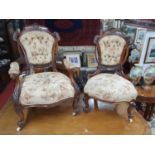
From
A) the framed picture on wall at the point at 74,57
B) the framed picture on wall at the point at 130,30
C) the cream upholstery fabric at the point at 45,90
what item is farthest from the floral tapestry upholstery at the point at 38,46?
the framed picture on wall at the point at 130,30

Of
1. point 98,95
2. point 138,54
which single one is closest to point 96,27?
point 138,54

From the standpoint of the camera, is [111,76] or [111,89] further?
[111,76]

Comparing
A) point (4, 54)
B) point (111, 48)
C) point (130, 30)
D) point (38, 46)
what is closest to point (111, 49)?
point (111, 48)

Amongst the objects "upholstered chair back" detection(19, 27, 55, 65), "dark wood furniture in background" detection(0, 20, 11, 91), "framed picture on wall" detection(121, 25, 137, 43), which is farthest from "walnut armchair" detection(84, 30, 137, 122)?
"dark wood furniture in background" detection(0, 20, 11, 91)

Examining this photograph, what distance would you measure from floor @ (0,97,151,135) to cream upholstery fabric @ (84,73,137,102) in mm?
332

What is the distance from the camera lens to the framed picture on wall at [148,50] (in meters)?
2.16

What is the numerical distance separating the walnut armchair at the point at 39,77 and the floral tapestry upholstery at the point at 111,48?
46 cm

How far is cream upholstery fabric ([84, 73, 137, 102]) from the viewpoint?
173 centimetres

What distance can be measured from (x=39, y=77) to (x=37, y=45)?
14.8 inches

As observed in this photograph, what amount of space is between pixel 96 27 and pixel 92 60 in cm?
46

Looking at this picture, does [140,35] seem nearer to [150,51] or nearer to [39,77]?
[150,51]

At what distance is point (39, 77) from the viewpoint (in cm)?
189

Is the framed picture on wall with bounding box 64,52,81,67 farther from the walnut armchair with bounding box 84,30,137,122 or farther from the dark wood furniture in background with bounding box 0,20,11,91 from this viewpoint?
the dark wood furniture in background with bounding box 0,20,11,91
